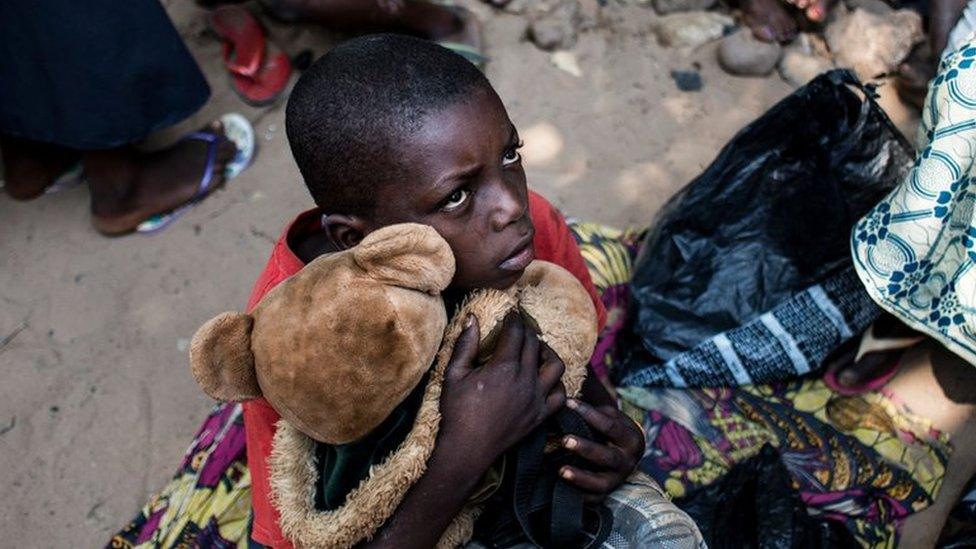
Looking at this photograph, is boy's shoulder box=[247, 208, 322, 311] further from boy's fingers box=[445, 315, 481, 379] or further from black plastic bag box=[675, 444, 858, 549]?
black plastic bag box=[675, 444, 858, 549]

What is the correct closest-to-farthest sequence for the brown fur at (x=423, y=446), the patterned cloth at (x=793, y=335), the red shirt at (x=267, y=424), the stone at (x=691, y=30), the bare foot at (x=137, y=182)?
the brown fur at (x=423, y=446), the red shirt at (x=267, y=424), the patterned cloth at (x=793, y=335), the bare foot at (x=137, y=182), the stone at (x=691, y=30)

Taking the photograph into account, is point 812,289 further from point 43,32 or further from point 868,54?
point 43,32

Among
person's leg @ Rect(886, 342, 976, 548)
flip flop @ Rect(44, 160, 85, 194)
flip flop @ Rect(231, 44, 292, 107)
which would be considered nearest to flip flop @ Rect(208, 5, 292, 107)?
flip flop @ Rect(231, 44, 292, 107)

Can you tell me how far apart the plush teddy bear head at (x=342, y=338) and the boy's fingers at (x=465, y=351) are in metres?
0.08

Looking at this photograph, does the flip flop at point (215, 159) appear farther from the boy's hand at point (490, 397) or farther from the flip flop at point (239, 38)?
the boy's hand at point (490, 397)

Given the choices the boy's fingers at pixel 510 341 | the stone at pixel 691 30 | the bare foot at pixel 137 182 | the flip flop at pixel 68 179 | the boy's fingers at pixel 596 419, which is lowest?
the flip flop at pixel 68 179

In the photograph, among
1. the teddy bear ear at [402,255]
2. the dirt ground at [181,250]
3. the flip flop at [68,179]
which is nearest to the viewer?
the teddy bear ear at [402,255]

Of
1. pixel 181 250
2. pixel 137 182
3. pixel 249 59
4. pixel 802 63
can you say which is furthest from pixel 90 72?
pixel 802 63

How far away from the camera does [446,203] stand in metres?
1.19

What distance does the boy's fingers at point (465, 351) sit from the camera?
44.4 inches

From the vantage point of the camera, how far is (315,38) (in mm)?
3146

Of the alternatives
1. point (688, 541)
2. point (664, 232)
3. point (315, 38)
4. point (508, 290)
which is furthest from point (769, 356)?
point (315, 38)

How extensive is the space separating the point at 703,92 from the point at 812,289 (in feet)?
3.72

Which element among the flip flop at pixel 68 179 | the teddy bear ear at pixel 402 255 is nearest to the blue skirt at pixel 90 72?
the flip flop at pixel 68 179
